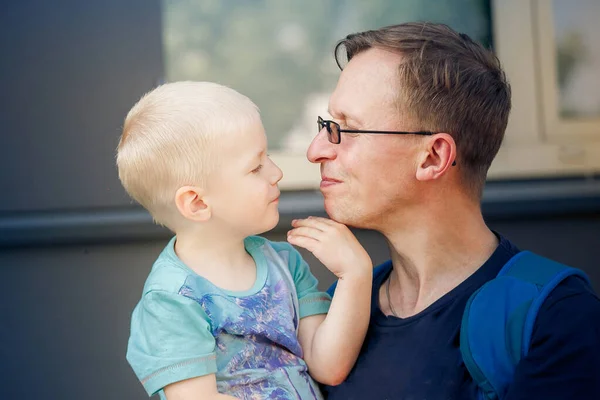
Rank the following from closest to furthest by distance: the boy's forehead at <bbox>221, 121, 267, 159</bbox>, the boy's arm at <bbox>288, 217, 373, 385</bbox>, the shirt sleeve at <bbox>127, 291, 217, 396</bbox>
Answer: the shirt sleeve at <bbox>127, 291, 217, 396</bbox>
the boy's forehead at <bbox>221, 121, 267, 159</bbox>
the boy's arm at <bbox>288, 217, 373, 385</bbox>

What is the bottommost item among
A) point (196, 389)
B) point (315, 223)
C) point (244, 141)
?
point (196, 389)

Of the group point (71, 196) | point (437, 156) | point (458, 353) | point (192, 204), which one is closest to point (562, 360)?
point (458, 353)

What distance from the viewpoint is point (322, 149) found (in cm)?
200

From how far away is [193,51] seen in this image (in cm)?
339

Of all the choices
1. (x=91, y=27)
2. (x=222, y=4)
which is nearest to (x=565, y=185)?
(x=222, y=4)

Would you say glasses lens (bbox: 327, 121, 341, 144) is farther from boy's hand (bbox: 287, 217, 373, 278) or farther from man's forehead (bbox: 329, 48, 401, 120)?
boy's hand (bbox: 287, 217, 373, 278)

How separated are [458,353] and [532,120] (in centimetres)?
197

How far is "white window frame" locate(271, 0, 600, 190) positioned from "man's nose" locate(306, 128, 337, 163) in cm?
135

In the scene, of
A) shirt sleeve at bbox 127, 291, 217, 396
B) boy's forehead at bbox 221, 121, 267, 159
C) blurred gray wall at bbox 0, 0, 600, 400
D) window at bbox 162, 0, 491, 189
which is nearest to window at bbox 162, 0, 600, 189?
window at bbox 162, 0, 491, 189

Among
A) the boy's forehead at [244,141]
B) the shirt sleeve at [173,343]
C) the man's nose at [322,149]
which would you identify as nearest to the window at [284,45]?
the man's nose at [322,149]

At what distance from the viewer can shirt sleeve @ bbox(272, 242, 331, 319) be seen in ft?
6.36

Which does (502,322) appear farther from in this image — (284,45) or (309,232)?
(284,45)

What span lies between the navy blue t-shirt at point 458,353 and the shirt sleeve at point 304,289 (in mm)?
132

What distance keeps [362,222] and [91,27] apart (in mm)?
1740
